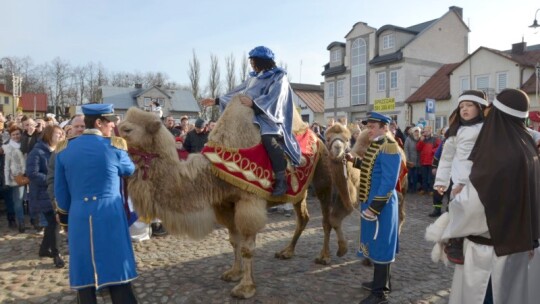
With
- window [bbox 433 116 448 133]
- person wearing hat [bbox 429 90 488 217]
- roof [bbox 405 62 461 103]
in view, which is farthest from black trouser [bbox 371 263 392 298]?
window [bbox 433 116 448 133]

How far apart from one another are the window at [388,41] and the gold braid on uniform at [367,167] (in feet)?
103

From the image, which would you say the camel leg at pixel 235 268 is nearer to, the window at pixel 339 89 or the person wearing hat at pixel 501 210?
the person wearing hat at pixel 501 210

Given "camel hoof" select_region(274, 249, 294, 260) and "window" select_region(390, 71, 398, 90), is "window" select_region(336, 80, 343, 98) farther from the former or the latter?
"camel hoof" select_region(274, 249, 294, 260)

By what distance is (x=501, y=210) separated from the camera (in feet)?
9.86

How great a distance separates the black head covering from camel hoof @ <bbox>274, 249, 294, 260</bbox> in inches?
140

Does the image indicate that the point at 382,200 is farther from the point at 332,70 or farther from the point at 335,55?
the point at 335,55

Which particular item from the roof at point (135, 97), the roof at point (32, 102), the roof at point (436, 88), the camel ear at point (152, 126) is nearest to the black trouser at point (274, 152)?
the camel ear at point (152, 126)

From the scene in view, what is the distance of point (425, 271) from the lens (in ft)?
18.9

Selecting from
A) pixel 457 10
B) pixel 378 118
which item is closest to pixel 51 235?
pixel 378 118

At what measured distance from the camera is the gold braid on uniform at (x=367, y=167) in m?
4.59

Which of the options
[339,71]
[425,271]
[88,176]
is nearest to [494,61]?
[339,71]

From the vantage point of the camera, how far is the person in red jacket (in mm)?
13359

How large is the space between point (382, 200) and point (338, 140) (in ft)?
4.14

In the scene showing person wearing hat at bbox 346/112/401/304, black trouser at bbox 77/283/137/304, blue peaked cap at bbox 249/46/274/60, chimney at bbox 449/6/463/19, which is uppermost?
chimney at bbox 449/6/463/19
